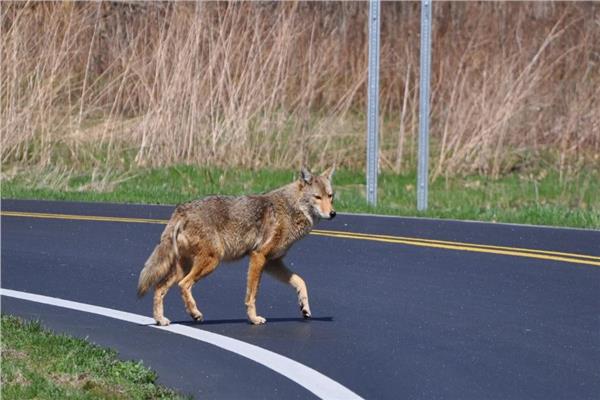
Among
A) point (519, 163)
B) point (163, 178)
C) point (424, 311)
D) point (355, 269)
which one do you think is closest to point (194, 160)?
point (163, 178)

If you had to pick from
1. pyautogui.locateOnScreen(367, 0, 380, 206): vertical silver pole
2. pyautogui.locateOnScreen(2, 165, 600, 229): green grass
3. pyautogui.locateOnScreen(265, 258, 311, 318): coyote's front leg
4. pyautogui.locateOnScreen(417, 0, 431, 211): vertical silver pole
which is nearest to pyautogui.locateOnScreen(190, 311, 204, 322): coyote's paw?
pyautogui.locateOnScreen(265, 258, 311, 318): coyote's front leg

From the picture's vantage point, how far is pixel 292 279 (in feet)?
35.0

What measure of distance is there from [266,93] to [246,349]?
13.1 metres

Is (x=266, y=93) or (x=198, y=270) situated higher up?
(x=266, y=93)

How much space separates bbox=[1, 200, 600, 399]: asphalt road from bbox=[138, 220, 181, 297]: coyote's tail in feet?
1.07

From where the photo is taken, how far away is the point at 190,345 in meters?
9.70

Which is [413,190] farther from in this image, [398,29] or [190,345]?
[190,345]

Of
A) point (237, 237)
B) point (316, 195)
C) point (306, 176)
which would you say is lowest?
Answer: point (237, 237)

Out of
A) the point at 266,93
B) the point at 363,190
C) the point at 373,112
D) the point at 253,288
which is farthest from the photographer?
the point at 266,93

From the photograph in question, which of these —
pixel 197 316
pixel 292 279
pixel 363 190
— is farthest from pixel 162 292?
pixel 363 190

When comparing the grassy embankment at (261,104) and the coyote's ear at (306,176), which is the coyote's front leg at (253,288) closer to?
the coyote's ear at (306,176)

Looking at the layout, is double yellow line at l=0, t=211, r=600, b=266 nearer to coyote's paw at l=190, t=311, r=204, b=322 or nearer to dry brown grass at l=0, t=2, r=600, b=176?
coyote's paw at l=190, t=311, r=204, b=322

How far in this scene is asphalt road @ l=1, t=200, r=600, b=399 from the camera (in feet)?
28.7

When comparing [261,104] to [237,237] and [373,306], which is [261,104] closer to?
[373,306]
